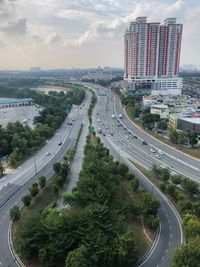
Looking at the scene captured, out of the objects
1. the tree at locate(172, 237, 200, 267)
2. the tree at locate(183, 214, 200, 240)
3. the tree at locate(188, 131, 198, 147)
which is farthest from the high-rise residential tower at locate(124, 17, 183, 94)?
the tree at locate(172, 237, 200, 267)

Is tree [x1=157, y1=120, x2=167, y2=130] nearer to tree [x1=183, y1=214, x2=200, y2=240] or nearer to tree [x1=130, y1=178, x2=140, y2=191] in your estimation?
tree [x1=130, y1=178, x2=140, y2=191]

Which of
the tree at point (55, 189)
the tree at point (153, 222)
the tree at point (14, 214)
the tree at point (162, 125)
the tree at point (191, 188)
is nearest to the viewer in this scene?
the tree at point (153, 222)

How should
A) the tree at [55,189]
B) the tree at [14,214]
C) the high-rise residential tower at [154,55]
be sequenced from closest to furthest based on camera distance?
1. the tree at [14,214]
2. the tree at [55,189]
3. the high-rise residential tower at [154,55]

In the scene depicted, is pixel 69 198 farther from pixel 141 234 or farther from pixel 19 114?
pixel 19 114

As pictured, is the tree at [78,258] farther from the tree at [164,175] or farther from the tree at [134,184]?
the tree at [164,175]

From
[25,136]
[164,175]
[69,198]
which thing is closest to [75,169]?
[69,198]

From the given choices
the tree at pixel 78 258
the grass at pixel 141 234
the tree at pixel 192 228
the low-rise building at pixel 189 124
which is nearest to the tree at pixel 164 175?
the grass at pixel 141 234
